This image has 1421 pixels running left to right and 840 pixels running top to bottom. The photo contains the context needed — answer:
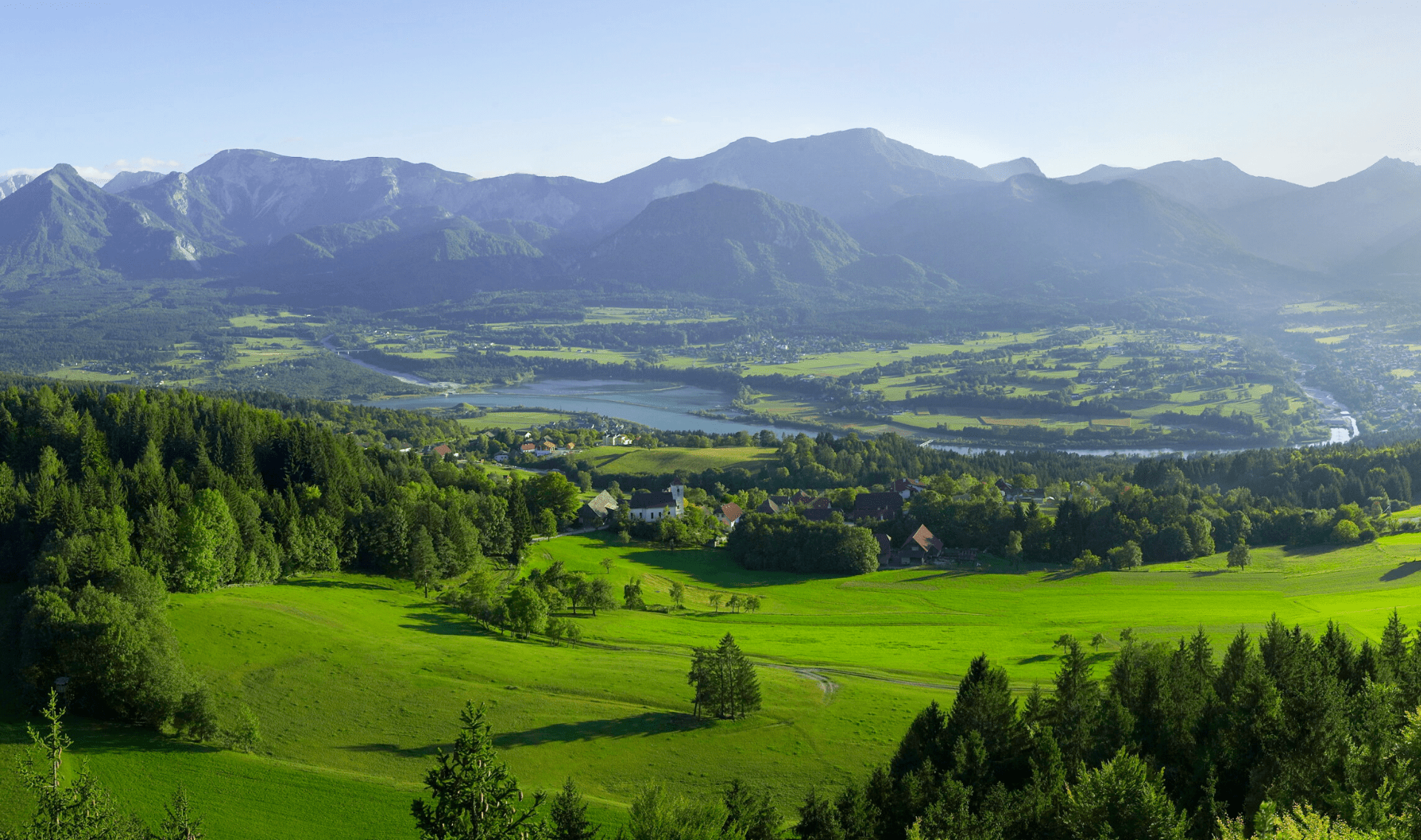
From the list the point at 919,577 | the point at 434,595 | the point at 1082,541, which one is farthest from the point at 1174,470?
the point at 434,595

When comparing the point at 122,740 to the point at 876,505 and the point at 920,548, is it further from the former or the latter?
the point at 876,505

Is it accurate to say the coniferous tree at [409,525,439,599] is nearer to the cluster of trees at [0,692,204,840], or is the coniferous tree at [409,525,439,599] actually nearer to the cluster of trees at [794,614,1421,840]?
the cluster of trees at [0,692,204,840]

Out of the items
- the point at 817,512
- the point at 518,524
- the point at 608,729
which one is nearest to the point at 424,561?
the point at 518,524

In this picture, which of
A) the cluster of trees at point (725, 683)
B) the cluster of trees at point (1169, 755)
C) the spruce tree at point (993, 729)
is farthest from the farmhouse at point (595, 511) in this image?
the spruce tree at point (993, 729)

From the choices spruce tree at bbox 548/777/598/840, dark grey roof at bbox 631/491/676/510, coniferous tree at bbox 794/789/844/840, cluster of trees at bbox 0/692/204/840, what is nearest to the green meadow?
spruce tree at bbox 548/777/598/840

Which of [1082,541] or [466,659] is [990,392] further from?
[466,659]

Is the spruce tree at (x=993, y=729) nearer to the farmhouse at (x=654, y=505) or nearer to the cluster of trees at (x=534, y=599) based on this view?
the cluster of trees at (x=534, y=599)
